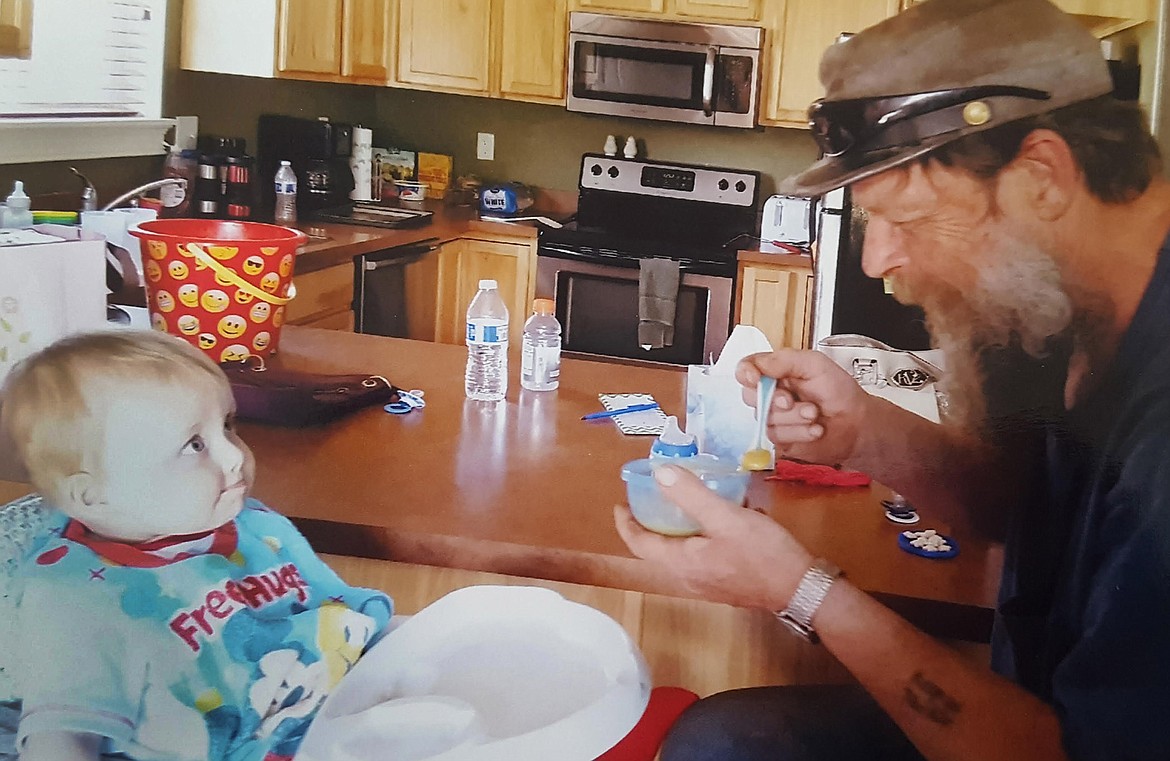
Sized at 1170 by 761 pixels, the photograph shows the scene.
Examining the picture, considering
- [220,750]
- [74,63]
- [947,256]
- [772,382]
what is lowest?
[220,750]

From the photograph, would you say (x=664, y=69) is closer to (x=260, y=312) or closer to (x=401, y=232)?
(x=401, y=232)

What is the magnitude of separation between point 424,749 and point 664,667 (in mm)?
180

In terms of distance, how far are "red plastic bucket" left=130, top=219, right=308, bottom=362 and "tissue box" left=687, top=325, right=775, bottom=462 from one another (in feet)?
1.23

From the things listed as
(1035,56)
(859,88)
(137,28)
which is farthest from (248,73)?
(1035,56)

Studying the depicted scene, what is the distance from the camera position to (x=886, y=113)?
0.67 meters

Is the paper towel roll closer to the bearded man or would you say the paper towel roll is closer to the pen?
the pen

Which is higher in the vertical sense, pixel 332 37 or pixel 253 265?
pixel 332 37

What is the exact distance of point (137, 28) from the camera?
0.88 meters

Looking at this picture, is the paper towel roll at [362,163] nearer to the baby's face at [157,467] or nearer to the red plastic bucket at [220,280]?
the red plastic bucket at [220,280]

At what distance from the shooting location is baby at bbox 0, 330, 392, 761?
26.4 inches

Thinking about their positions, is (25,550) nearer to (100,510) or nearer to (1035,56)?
(100,510)

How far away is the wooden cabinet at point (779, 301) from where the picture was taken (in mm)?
862

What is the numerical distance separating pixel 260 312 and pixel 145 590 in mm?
310

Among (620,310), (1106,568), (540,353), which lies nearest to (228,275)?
(540,353)
